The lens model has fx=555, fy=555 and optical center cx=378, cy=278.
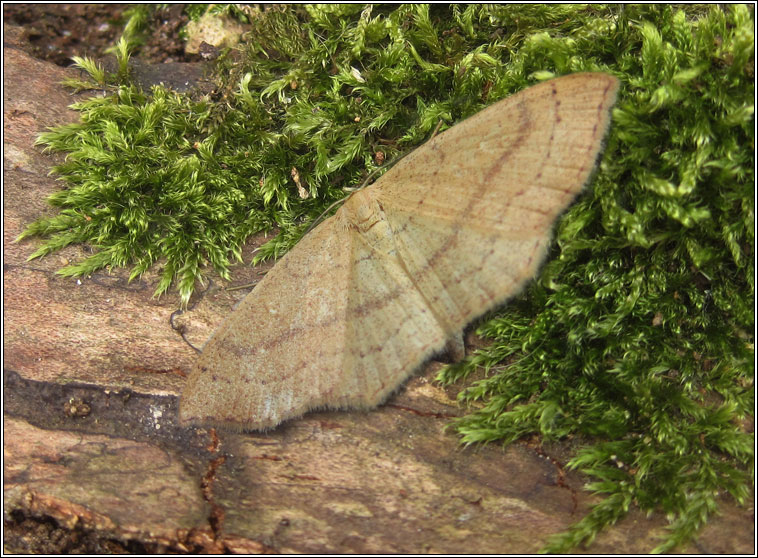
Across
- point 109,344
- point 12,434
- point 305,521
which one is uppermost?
point 109,344

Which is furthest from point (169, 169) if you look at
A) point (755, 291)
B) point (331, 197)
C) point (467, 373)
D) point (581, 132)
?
point (755, 291)

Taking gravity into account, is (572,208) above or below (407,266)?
above

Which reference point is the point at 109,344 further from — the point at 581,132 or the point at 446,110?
the point at 581,132

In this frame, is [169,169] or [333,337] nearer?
[333,337]

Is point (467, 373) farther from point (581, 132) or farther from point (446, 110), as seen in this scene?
point (446, 110)

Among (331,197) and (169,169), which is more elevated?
(169,169)

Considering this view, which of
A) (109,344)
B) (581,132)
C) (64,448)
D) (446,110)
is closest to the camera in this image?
(581,132)

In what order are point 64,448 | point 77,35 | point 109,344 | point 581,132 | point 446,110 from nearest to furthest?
point 581,132
point 64,448
point 109,344
point 446,110
point 77,35
